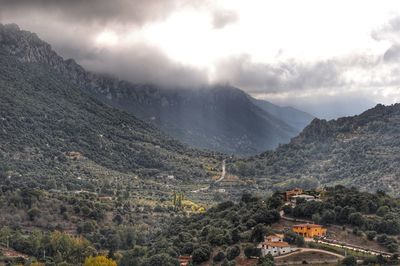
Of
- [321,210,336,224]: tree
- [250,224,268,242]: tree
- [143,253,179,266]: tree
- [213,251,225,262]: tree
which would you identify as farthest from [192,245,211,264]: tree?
[321,210,336,224]: tree

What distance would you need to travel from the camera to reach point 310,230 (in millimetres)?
92375

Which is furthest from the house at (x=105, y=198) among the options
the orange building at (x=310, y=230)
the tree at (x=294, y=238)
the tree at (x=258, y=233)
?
the tree at (x=294, y=238)

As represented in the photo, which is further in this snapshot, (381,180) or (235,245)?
(381,180)

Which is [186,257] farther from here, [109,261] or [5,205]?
[5,205]

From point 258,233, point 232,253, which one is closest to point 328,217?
point 258,233

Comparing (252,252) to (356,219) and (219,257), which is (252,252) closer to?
(219,257)

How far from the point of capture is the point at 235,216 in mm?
108312

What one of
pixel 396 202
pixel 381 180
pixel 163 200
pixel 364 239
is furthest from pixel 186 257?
pixel 381 180

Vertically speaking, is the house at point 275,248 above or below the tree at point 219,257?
above

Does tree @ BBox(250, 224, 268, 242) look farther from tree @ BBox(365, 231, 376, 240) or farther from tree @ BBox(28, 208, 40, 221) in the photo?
tree @ BBox(28, 208, 40, 221)

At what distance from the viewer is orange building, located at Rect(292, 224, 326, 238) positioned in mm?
92312

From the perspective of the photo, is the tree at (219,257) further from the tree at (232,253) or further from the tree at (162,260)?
the tree at (162,260)

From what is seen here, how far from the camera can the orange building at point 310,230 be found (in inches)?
3634

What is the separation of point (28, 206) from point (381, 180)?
105924mm
